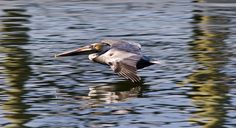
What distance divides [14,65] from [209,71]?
111 inches

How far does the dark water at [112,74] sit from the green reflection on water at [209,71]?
0.5 inches

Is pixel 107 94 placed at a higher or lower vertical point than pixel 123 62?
lower

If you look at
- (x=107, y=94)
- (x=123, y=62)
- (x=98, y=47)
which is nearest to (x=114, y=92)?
(x=107, y=94)

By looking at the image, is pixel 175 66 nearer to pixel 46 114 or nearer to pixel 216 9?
pixel 46 114

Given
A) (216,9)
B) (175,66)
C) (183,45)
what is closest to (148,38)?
(183,45)

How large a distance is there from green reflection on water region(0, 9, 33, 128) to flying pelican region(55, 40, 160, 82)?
767 mm

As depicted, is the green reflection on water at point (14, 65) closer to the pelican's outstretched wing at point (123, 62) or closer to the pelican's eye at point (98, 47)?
the pelican's eye at point (98, 47)

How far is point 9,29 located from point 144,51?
136 inches

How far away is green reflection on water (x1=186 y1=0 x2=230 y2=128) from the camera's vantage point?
9.93m

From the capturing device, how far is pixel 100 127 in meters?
9.33

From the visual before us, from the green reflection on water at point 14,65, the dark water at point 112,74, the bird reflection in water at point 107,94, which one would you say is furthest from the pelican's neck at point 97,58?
the green reflection on water at point 14,65

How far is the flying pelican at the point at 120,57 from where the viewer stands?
11.5m

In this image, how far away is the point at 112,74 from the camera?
12.8 m

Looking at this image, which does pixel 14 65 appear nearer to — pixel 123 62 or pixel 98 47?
pixel 98 47
